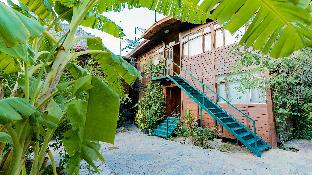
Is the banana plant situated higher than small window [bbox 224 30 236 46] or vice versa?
small window [bbox 224 30 236 46]

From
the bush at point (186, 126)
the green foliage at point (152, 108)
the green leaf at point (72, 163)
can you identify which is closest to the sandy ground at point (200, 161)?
the bush at point (186, 126)

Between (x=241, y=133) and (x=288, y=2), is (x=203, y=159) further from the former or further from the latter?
(x=288, y=2)

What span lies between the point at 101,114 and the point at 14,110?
689 millimetres

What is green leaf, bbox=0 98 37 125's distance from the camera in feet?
4.29

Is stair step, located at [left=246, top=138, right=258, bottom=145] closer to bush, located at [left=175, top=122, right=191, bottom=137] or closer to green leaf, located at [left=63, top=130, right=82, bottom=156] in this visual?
bush, located at [left=175, top=122, right=191, bottom=137]

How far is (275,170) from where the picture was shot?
7.20 meters

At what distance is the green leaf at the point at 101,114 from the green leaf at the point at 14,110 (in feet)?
1.80

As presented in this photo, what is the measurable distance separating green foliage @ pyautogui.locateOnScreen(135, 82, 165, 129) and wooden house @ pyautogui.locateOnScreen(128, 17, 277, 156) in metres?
0.64

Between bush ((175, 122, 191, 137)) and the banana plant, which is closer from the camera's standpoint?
the banana plant

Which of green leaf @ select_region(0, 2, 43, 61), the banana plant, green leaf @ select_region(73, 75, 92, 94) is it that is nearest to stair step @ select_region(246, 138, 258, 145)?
the banana plant

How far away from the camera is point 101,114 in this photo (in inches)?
77.7

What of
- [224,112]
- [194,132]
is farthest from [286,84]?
[194,132]

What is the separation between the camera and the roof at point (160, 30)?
46.1 feet

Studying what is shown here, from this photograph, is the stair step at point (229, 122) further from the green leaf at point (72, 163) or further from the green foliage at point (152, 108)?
the green leaf at point (72, 163)
